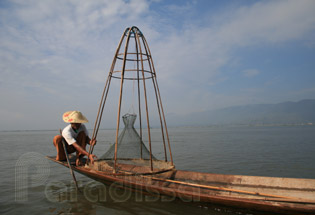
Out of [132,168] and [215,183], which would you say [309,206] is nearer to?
[215,183]

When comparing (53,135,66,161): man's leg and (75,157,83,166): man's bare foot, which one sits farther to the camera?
(75,157,83,166): man's bare foot

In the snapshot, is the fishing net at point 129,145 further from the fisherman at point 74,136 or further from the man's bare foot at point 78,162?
the fisherman at point 74,136

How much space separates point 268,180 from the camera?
12.2 feet

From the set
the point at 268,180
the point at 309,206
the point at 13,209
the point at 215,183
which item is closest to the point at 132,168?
the point at 215,183

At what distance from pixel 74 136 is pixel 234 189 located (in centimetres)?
344

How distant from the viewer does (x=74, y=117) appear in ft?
15.0

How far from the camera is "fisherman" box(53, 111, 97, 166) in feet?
14.7

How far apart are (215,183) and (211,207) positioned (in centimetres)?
74

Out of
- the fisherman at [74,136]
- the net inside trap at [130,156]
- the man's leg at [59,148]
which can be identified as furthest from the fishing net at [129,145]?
the man's leg at [59,148]

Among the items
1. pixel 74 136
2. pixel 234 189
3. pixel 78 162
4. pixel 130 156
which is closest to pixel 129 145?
pixel 130 156

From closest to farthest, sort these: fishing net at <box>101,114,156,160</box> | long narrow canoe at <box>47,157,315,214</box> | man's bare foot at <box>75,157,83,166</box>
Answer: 1. long narrow canoe at <box>47,157,315,214</box>
2. man's bare foot at <box>75,157,83,166</box>
3. fishing net at <box>101,114,156,160</box>

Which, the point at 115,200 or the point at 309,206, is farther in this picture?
the point at 115,200

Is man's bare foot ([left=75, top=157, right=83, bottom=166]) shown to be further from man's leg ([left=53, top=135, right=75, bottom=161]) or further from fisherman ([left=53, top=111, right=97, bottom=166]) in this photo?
man's leg ([left=53, top=135, right=75, bottom=161])

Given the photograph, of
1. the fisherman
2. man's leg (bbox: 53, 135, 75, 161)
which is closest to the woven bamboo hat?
the fisherman
